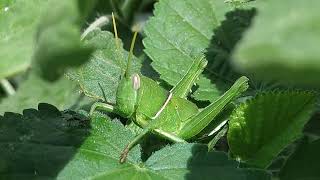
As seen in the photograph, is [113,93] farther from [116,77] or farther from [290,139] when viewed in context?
[290,139]

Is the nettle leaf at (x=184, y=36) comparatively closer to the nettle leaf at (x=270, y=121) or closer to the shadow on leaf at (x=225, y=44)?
the shadow on leaf at (x=225, y=44)

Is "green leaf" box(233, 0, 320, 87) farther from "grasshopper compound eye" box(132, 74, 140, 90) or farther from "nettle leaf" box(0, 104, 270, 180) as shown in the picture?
"grasshopper compound eye" box(132, 74, 140, 90)

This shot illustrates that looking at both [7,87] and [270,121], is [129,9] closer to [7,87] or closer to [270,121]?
[7,87]

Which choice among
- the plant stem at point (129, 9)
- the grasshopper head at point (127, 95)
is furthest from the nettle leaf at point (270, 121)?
the plant stem at point (129, 9)

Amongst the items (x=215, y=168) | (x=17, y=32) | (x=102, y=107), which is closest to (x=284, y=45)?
(x=17, y=32)

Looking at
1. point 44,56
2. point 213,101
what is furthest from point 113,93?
point 44,56

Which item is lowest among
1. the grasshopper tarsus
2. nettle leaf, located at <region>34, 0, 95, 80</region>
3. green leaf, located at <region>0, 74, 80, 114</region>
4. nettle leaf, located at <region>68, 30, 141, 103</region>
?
green leaf, located at <region>0, 74, 80, 114</region>

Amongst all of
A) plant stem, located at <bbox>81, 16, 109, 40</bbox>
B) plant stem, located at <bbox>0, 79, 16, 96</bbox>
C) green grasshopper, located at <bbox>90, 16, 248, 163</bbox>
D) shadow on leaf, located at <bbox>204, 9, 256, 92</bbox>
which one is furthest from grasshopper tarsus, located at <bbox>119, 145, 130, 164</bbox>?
plant stem, located at <bbox>0, 79, 16, 96</bbox>
